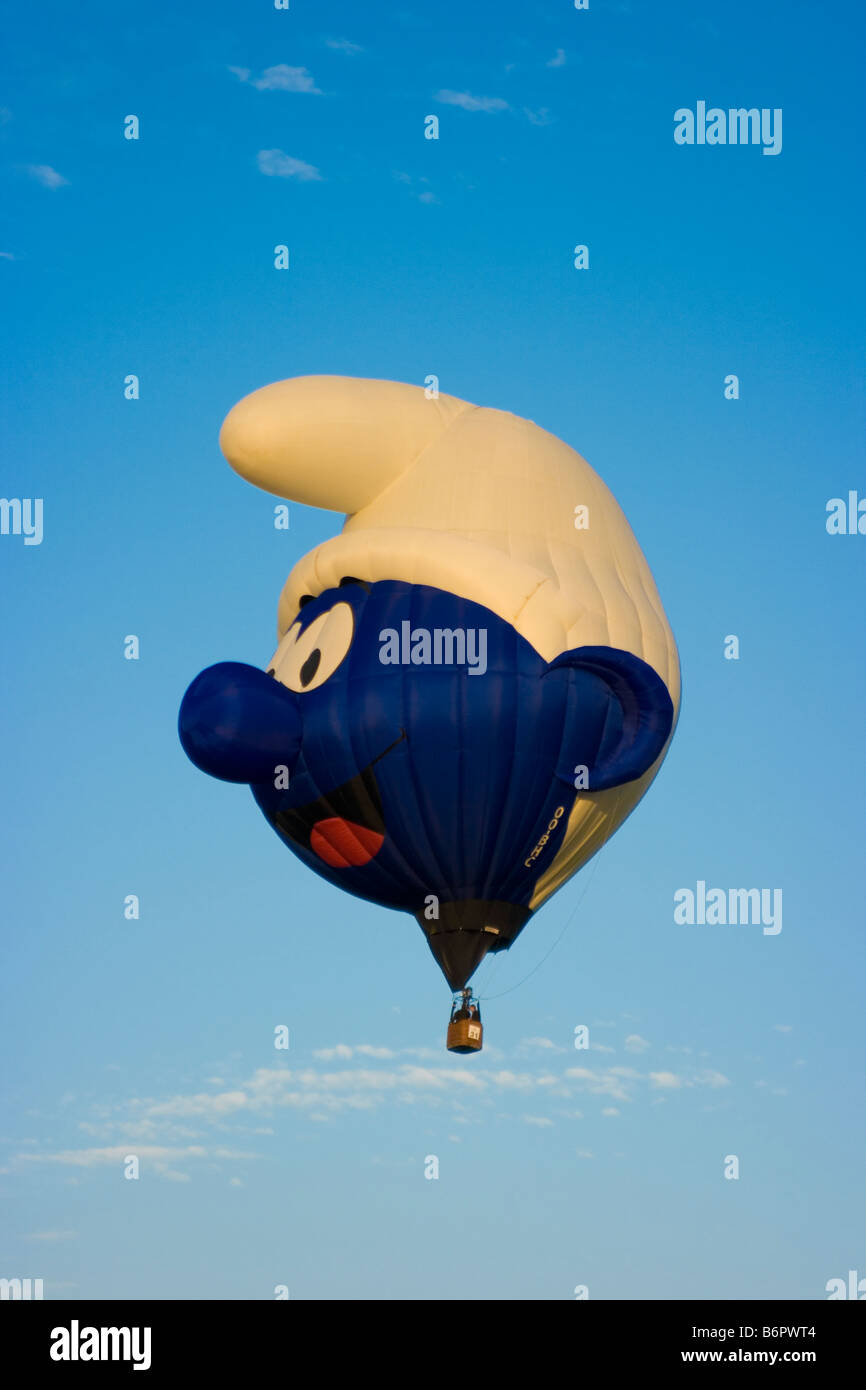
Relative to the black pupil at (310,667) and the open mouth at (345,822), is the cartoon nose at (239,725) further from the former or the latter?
the open mouth at (345,822)

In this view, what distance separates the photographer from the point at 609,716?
27844mm

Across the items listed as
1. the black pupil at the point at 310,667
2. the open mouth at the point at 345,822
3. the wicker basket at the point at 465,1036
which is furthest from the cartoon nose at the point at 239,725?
the wicker basket at the point at 465,1036

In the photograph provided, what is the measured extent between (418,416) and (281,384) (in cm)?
148

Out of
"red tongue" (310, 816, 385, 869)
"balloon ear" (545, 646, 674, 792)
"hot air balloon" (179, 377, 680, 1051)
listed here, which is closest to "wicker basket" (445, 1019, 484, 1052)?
"hot air balloon" (179, 377, 680, 1051)

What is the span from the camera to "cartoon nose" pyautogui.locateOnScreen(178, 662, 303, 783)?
27.3 metres

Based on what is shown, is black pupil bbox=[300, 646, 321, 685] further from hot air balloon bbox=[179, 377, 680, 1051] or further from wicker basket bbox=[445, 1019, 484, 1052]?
wicker basket bbox=[445, 1019, 484, 1052]

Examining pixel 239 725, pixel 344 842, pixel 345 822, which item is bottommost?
pixel 344 842

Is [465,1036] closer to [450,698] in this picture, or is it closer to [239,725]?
[450,698]

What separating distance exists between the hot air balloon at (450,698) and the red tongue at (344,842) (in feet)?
0.06

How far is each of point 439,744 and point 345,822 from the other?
1.31m

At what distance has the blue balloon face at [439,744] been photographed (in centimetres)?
2734

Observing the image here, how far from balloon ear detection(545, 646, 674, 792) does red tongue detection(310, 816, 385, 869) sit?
6.51 ft

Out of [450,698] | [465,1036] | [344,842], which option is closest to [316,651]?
[450,698]

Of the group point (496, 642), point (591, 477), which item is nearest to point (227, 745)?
point (496, 642)
